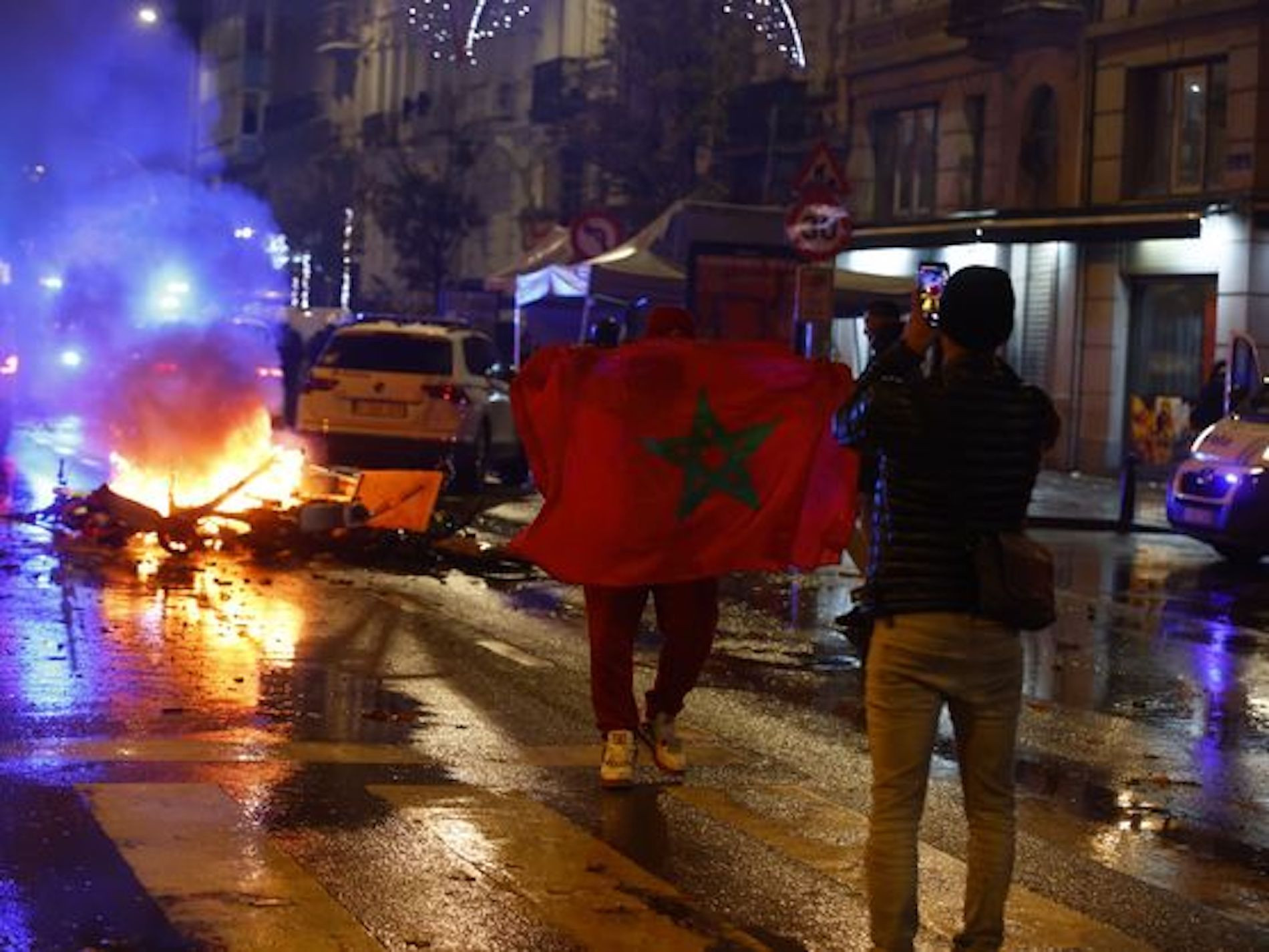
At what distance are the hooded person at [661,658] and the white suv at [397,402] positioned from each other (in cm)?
1581

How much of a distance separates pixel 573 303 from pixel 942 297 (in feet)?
101

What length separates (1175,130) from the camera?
33.1 m

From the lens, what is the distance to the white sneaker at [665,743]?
868 cm

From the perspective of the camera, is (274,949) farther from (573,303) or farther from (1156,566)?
(573,303)

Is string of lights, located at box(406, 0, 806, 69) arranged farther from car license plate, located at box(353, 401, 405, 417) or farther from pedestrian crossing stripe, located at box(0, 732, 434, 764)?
pedestrian crossing stripe, located at box(0, 732, 434, 764)

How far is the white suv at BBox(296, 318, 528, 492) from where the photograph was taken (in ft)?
81.3

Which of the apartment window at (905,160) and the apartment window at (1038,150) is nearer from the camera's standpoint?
the apartment window at (1038,150)

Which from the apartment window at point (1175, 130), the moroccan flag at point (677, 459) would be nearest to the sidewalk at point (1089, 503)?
the apartment window at point (1175, 130)

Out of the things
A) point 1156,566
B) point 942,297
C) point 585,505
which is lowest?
point 1156,566

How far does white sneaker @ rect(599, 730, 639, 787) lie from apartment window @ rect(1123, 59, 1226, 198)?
2527 cm

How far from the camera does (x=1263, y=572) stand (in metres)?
19.3

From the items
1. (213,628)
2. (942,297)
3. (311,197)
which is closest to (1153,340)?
(213,628)

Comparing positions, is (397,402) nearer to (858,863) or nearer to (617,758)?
(617,758)

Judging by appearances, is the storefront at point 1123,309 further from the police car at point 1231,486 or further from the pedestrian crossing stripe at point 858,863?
the pedestrian crossing stripe at point 858,863
